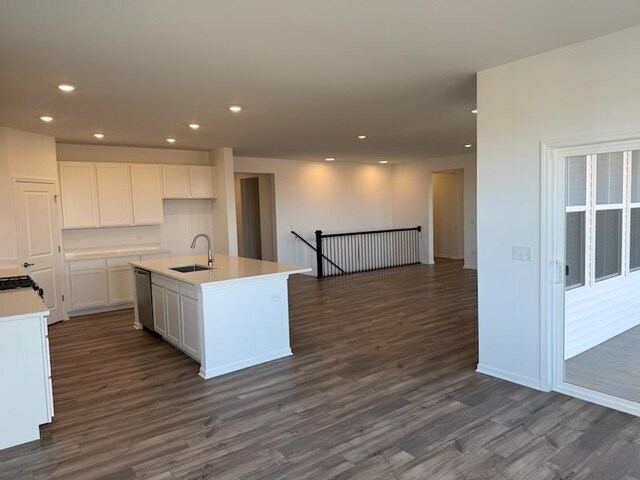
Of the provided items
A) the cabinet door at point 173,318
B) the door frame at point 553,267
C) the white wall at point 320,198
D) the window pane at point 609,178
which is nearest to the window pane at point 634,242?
the window pane at point 609,178

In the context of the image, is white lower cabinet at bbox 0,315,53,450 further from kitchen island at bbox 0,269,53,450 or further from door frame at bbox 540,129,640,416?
door frame at bbox 540,129,640,416

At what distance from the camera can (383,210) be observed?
11703 millimetres

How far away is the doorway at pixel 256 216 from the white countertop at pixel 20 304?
6.34 metres

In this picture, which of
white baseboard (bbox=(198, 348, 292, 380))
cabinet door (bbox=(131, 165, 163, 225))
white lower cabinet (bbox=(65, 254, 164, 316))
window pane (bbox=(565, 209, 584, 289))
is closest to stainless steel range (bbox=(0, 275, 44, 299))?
white baseboard (bbox=(198, 348, 292, 380))

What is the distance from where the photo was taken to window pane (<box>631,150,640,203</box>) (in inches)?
121

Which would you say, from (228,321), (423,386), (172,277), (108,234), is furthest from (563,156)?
(108,234)

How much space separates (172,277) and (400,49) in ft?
9.88

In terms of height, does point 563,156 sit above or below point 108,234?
above

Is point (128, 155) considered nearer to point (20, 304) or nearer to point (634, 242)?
point (20, 304)

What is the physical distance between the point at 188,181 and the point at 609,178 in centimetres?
622

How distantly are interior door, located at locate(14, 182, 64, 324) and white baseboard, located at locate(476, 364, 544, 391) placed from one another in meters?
5.29

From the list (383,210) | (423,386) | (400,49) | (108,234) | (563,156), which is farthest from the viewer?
(383,210)

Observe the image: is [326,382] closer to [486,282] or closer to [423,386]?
[423,386]

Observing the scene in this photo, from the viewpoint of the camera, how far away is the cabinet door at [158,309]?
16.4ft
